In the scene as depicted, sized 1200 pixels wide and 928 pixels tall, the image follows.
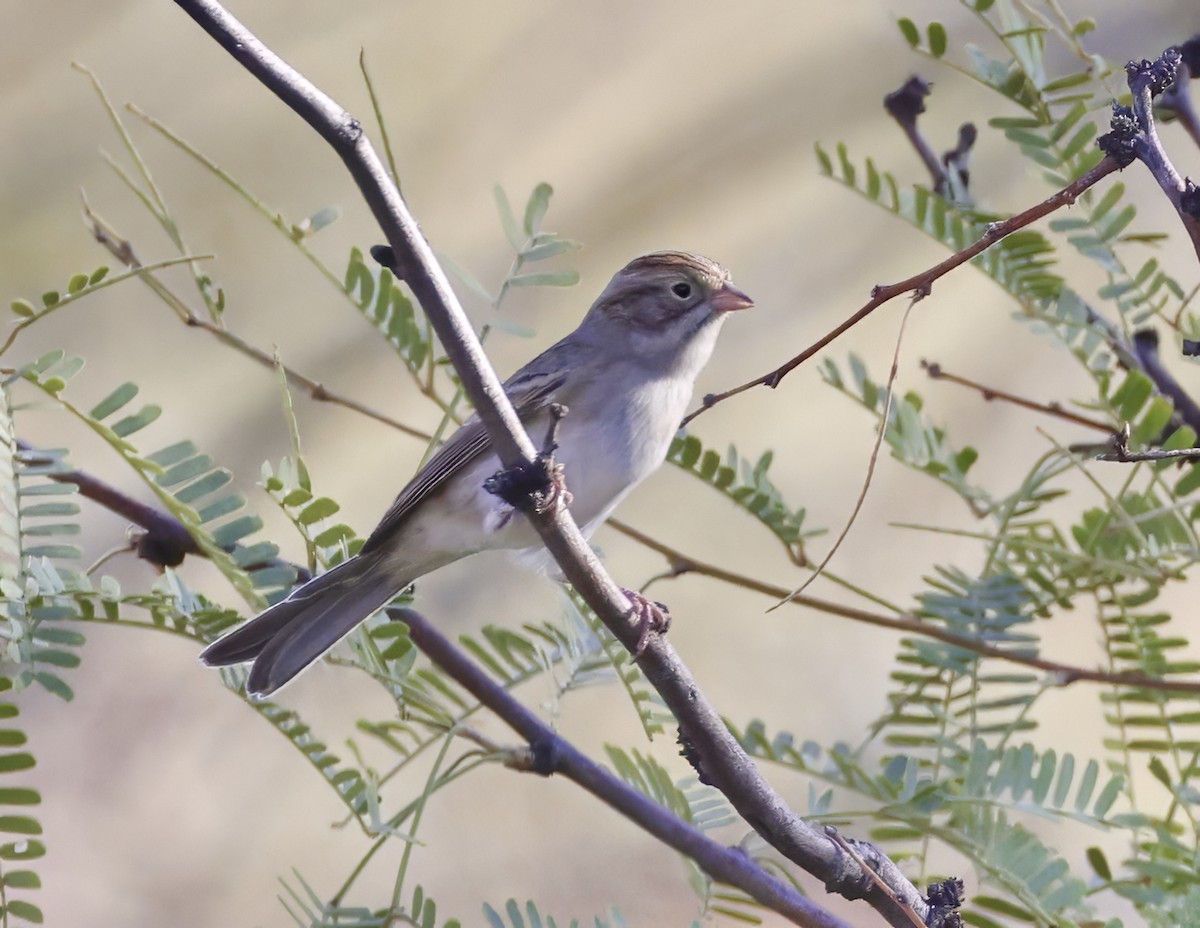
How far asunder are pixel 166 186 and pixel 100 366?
764 mm

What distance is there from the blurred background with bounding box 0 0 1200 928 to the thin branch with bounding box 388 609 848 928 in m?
2.12

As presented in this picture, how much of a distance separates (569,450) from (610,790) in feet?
3.17

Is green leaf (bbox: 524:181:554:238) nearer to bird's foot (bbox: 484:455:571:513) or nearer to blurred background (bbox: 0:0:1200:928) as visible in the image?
bird's foot (bbox: 484:455:571:513)

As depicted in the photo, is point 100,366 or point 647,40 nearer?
point 100,366

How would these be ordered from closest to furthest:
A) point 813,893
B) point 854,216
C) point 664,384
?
point 664,384 → point 813,893 → point 854,216

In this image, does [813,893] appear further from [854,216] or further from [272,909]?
[854,216]

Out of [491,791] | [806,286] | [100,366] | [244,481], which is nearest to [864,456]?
[806,286]

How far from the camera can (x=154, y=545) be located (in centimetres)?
190

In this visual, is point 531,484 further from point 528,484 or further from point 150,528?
point 150,528

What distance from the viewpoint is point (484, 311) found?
13.3ft

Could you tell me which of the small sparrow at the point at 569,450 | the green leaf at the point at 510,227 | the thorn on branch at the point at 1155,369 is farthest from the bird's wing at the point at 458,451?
the thorn on branch at the point at 1155,369

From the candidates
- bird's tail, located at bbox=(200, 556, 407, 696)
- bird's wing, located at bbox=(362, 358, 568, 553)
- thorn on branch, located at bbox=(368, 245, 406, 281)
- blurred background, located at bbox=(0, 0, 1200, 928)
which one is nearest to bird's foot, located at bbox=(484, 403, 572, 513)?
thorn on branch, located at bbox=(368, 245, 406, 281)

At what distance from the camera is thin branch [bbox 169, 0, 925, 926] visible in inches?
41.1

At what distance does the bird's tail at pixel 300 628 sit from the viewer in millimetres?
2087
